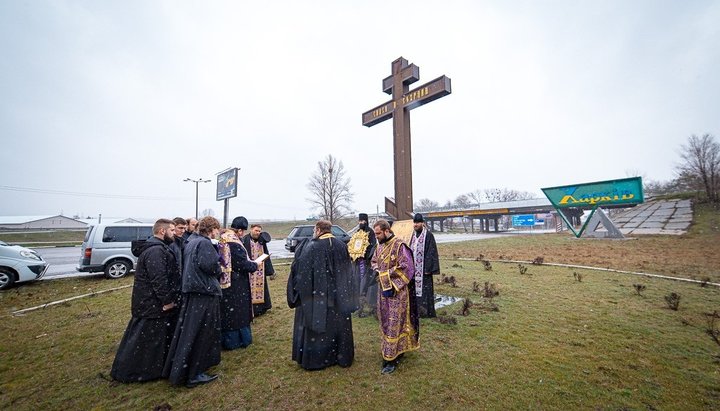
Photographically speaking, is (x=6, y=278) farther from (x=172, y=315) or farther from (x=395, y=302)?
(x=395, y=302)

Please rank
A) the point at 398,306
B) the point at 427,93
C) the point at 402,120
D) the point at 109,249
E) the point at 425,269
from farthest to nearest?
the point at 109,249, the point at 402,120, the point at 427,93, the point at 425,269, the point at 398,306

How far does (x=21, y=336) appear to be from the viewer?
16.3 feet

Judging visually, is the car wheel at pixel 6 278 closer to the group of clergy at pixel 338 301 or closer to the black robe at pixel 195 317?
the black robe at pixel 195 317

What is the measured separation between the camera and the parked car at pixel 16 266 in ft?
28.4

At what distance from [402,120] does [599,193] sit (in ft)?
62.0

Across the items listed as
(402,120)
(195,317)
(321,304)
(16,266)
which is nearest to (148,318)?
(195,317)

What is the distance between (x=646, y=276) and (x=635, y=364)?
23.5ft

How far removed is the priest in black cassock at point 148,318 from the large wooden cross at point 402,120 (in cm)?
557

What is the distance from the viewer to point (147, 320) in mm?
3469

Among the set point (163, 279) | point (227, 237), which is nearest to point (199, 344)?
point (163, 279)

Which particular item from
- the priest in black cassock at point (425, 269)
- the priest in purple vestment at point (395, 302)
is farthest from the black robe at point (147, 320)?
the priest in black cassock at point (425, 269)

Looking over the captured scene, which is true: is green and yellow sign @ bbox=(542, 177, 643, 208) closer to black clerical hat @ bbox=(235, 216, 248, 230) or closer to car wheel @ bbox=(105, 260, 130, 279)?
black clerical hat @ bbox=(235, 216, 248, 230)

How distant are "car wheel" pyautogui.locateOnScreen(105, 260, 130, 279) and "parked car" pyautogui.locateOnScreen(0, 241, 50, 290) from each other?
161cm

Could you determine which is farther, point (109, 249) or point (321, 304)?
point (109, 249)
